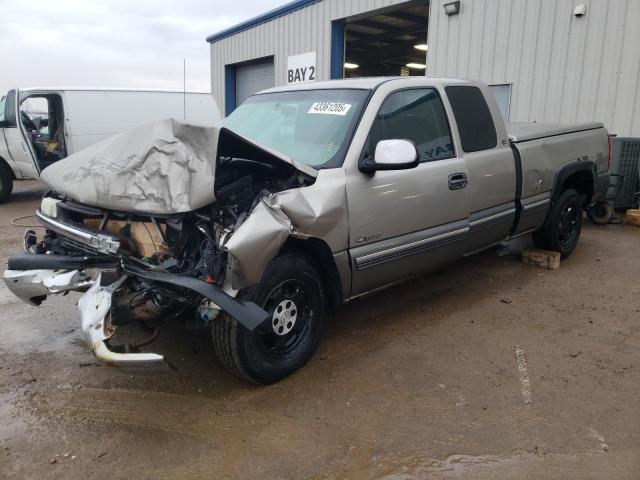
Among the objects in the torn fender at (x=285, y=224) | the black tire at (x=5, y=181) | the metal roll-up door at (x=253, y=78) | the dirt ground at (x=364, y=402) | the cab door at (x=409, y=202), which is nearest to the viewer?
the dirt ground at (x=364, y=402)

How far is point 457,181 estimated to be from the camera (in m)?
4.18

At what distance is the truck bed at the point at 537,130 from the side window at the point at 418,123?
1.07m

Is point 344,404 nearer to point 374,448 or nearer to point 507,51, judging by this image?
point 374,448

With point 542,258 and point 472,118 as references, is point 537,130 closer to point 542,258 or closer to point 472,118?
point 472,118

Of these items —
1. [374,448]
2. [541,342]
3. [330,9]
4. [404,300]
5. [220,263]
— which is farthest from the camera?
[330,9]

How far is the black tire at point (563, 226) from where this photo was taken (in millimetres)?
5633

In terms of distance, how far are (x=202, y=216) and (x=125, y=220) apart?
1.79 ft

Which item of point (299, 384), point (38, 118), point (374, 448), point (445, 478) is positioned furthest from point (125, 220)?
point (38, 118)

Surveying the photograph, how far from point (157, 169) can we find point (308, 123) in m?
1.28

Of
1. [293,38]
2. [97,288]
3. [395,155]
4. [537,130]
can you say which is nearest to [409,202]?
[395,155]

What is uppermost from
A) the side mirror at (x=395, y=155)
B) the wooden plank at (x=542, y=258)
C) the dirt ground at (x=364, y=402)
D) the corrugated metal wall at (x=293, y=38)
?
the corrugated metal wall at (x=293, y=38)

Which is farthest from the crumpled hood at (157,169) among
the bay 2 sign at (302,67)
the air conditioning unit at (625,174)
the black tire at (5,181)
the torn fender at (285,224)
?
the bay 2 sign at (302,67)

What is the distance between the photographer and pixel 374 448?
2.67 meters

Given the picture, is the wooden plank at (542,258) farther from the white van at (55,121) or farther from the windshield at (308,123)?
the white van at (55,121)
